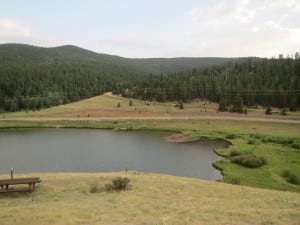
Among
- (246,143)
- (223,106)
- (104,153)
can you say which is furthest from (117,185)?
(223,106)

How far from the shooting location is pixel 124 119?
111 metres

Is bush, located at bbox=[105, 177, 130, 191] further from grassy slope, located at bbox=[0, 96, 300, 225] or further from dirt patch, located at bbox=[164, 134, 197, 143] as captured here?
dirt patch, located at bbox=[164, 134, 197, 143]

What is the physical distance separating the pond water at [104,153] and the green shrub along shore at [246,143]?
11.4 feet

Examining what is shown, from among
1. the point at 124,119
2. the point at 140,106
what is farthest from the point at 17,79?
Result: the point at 124,119

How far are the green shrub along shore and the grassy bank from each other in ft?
47.7

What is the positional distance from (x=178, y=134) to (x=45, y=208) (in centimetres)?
6910

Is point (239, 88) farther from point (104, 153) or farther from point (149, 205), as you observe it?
point (149, 205)

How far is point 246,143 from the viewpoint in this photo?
7262 cm

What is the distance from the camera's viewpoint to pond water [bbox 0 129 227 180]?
50594 millimetres

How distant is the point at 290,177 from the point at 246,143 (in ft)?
98.3

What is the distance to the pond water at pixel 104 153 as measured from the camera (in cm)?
5059

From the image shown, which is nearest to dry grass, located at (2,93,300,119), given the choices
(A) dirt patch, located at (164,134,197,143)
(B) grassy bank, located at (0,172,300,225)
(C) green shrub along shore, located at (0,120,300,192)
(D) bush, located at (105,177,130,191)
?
(C) green shrub along shore, located at (0,120,300,192)

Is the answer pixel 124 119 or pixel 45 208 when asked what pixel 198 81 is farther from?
pixel 45 208

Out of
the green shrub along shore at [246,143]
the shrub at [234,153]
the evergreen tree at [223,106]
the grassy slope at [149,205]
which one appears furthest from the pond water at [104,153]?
the evergreen tree at [223,106]
